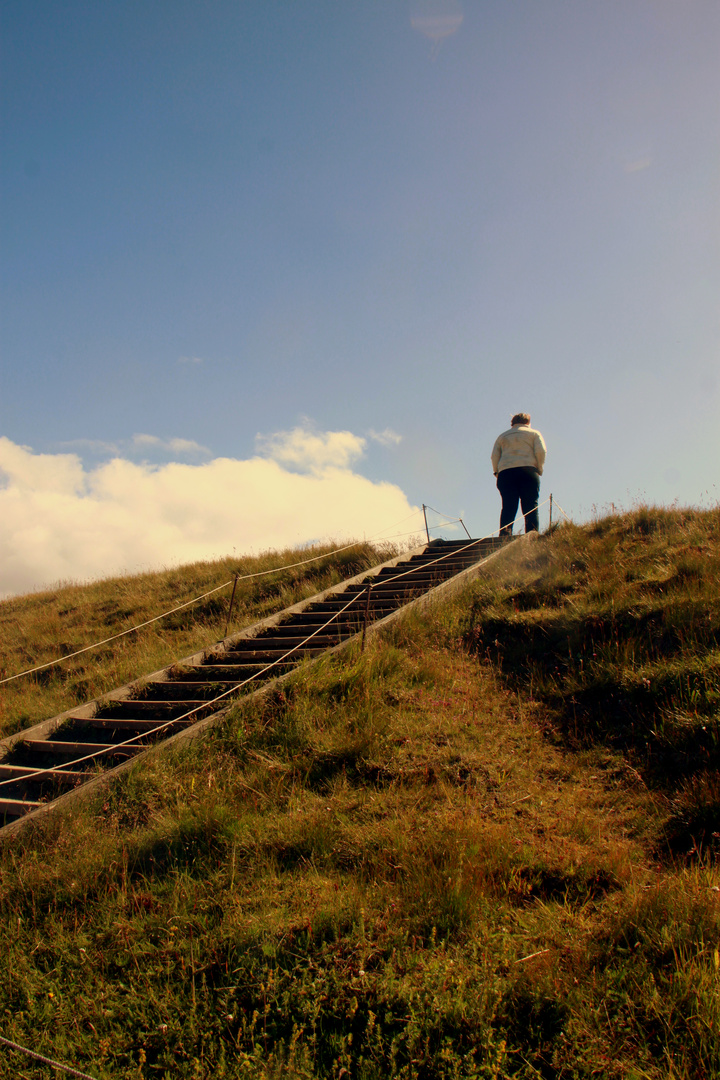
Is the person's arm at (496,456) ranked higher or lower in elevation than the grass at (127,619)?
higher

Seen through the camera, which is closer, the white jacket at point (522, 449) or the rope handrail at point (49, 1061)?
the rope handrail at point (49, 1061)

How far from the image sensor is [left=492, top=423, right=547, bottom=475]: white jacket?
11.9 meters

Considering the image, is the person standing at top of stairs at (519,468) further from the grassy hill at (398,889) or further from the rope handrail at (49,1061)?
the rope handrail at (49,1061)

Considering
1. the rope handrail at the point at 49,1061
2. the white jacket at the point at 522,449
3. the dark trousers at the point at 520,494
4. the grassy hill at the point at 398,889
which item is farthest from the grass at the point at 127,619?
the rope handrail at the point at 49,1061

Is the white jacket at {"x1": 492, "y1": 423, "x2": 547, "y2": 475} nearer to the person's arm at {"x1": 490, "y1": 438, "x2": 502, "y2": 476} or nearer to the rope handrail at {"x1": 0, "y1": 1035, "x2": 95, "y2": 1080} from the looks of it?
the person's arm at {"x1": 490, "y1": 438, "x2": 502, "y2": 476}

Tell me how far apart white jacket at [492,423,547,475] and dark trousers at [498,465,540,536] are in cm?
13

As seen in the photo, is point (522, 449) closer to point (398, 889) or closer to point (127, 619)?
point (127, 619)

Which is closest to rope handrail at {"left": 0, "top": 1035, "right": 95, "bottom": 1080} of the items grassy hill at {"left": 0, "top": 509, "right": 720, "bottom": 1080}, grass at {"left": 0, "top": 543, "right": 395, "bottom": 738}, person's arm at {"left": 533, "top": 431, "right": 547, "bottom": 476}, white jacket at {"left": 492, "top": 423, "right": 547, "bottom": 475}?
grassy hill at {"left": 0, "top": 509, "right": 720, "bottom": 1080}

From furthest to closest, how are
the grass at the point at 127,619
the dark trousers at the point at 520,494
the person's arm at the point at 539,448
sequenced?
the dark trousers at the point at 520,494
the person's arm at the point at 539,448
the grass at the point at 127,619

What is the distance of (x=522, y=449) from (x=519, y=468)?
0.38 meters

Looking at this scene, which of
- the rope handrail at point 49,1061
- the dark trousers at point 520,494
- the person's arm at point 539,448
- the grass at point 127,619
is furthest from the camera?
the dark trousers at point 520,494

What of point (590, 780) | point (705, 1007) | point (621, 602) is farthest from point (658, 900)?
point (621, 602)

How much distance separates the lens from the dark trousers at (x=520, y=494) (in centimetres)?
1211

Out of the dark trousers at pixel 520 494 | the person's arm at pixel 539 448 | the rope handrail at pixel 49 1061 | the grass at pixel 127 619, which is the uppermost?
the person's arm at pixel 539 448
